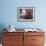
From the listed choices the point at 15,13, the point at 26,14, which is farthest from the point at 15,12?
the point at 26,14

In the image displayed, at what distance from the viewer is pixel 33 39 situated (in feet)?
13.6

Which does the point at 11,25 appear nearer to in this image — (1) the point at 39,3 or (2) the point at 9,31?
(2) the point at 9,31

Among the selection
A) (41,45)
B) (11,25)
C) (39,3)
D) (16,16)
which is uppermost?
(39,3)

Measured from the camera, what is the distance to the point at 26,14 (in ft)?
15.4

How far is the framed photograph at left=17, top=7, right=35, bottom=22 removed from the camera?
4.65 metres

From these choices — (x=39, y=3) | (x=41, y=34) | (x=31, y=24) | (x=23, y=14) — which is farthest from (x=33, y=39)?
(x=39, y=3)

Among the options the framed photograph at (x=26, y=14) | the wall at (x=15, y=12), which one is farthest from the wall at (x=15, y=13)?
the framed photograph at (x=26, y=14)

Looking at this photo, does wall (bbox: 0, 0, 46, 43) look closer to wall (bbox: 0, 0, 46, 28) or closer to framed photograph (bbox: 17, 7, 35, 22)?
wall (bbox: 0, 0, 46, 28)

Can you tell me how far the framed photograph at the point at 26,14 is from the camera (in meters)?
4.65

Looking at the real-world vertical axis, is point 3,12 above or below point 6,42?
above

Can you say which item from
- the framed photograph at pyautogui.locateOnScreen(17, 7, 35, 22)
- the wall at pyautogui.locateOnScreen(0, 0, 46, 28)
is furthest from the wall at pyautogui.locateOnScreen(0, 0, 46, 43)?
the framed photograph at pyautogui.locateOnScreen(17, 7, 35, 22)

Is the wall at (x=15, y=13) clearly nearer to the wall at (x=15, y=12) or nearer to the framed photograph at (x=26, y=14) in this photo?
the wall at (x=15, y=12)

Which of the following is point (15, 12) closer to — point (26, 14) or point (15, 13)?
point (15, 13)

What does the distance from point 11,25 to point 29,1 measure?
41.3 inches
